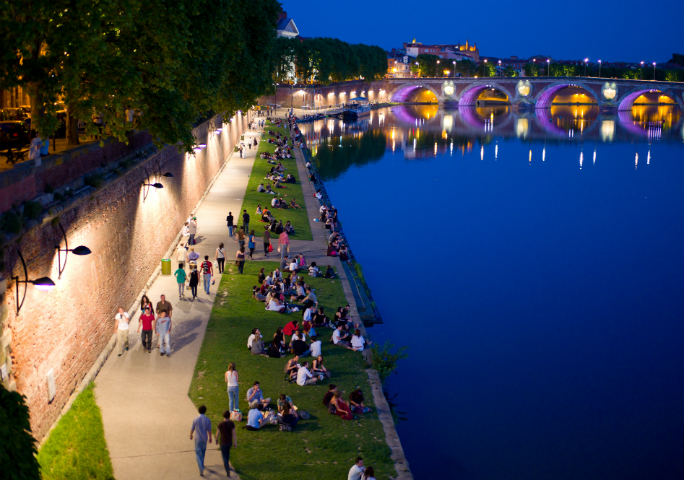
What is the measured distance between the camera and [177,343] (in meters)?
16.7

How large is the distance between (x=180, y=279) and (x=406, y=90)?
448ft

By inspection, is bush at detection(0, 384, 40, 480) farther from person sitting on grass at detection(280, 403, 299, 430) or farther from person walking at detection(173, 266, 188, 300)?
person walking at detection(173, 266, 188, 300)

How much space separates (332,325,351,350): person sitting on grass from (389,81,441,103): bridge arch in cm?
12934

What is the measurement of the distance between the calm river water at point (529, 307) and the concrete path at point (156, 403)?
5.60 meters

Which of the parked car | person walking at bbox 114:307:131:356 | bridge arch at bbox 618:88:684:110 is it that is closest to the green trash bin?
person walking at bbox 114:307:131:356

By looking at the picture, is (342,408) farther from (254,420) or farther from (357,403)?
(254,420)

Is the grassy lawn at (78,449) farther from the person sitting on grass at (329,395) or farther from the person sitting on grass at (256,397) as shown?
the person sitting on grass at (329,395)

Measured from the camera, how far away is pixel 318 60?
10562 cm

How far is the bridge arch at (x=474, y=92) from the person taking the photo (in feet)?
444

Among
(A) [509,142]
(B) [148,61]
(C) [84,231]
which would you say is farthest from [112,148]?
(A) [509,142]

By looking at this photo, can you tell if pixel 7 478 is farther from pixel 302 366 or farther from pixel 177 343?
pixel 177 343

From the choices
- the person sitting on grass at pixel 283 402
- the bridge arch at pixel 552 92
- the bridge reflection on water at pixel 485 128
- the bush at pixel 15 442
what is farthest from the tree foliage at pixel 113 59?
the bridge arch at pixel 552 92

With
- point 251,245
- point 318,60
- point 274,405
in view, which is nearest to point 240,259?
point 251,245

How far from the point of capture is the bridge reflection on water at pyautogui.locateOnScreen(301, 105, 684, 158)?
267 feet
